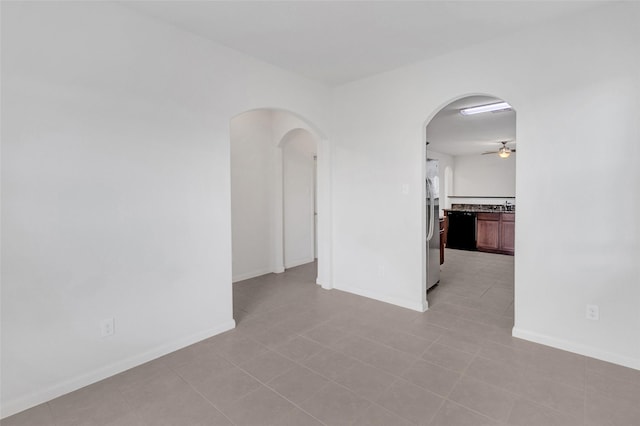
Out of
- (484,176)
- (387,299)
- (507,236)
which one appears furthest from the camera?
(484,176)

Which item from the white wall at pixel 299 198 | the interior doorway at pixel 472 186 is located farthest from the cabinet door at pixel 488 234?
the white wall at pixel 299 198

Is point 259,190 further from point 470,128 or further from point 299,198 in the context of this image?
point 470,128

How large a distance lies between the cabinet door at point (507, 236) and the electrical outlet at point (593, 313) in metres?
4.71

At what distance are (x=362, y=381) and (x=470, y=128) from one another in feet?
17.4

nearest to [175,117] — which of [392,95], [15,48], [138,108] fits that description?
[138,108]

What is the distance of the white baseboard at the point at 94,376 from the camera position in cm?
193

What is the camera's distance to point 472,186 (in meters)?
9.27

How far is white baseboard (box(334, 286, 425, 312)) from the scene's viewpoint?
3.54 meters

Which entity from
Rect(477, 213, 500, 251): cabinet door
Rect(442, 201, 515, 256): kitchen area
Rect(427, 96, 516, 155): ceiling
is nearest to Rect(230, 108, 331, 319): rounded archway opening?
Rect(427, 96, 516, 155): ceiling

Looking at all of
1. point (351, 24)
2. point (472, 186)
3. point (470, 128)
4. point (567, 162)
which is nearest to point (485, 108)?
point (470, 128)

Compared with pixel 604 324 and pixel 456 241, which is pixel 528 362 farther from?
pixel 456 241

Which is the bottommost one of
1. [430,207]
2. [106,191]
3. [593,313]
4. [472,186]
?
[593,313]

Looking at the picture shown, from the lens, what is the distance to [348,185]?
414 centimetres

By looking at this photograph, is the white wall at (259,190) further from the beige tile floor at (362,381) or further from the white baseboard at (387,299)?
the beige tile floor at (362,381)
